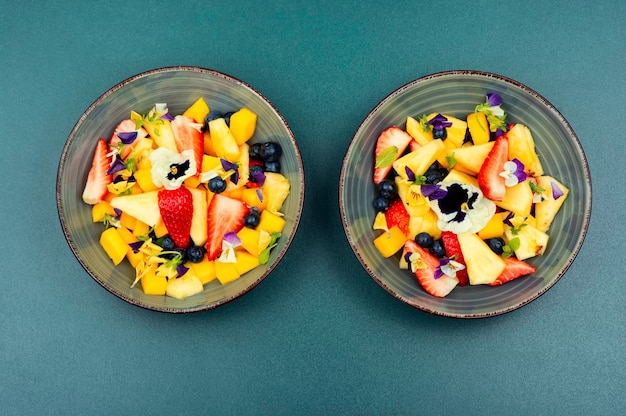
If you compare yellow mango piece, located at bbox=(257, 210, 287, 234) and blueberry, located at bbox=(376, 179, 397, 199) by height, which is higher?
blueberry, located at bbox=(376, 179, 397, 199)

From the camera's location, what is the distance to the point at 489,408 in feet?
4.93

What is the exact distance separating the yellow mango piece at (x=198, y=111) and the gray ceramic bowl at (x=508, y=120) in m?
0.37

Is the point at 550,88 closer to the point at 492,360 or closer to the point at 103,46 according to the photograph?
the point at 492,360

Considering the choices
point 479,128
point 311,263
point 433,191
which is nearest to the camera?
point 433,191

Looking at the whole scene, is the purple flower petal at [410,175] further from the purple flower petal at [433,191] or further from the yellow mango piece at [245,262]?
the yellow mango piece at [245,262]

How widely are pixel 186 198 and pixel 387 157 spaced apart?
48cm

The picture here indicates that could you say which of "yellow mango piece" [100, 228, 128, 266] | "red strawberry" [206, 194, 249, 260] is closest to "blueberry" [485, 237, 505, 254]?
"red strawberry" [206, 194, 249, 260]

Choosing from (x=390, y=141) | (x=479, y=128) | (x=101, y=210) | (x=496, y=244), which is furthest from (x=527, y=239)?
(x=101, y=210)

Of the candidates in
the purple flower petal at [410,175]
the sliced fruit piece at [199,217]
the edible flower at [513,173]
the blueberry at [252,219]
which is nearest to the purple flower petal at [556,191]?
the edible flower at [513,173]

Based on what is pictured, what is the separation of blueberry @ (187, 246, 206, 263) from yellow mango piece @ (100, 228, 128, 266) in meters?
0.16

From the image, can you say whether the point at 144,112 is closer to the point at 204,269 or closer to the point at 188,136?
the point at 188,136

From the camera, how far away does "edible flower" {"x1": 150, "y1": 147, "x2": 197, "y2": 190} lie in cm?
131

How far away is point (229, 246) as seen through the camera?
134 centimetres

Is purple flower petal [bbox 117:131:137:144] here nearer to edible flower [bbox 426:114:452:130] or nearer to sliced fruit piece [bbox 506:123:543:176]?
edible flower [bbox 426:114:452:130]
